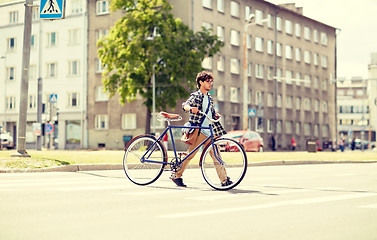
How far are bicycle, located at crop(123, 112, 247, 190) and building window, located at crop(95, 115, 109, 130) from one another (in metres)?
46.2

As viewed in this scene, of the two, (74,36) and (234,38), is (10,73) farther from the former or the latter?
(234,38)

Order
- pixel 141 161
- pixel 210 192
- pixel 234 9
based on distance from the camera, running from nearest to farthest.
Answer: pixel 210 192 < pixel 141 161 < pixel 234 9

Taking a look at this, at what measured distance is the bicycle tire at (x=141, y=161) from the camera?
34.3 feet

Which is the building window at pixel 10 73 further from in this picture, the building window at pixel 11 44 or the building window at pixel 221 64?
the building window at pixel 221 64

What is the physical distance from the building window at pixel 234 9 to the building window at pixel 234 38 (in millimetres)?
1564

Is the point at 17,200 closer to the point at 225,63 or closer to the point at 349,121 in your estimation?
the point at 225,63

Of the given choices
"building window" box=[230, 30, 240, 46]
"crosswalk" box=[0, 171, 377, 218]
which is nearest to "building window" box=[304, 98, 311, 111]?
"building window" box=[230, 30, 240, 46]

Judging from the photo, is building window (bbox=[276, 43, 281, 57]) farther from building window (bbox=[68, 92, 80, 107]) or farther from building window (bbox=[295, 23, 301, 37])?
building window (bbox=[68, 92, 80, 107])

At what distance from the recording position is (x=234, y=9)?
59.1 m

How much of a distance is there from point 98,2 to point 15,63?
40.5 feet

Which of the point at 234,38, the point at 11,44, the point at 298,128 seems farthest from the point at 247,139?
the point at 11,44

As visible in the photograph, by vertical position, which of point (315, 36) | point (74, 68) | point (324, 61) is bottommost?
point (74, 68)

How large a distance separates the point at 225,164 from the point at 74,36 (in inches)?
2000

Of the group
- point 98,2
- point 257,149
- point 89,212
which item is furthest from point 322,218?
point 98,2
